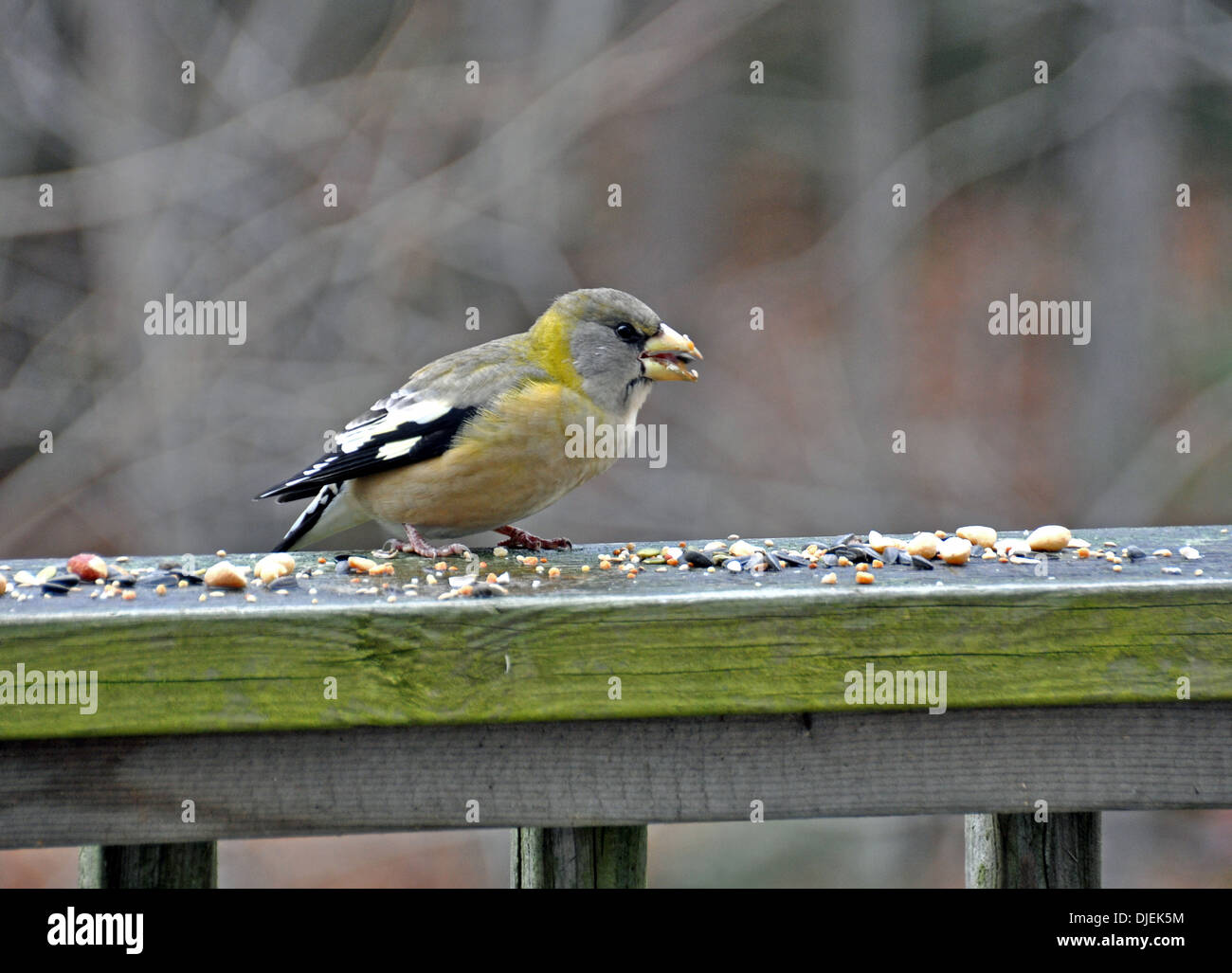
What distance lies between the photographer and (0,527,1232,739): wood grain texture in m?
2.28

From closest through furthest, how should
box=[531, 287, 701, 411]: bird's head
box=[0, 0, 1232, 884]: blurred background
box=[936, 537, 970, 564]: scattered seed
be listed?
box=[936, 537, 970, 564]: scattered seed, box=[531, 287, 701, 411]: bird's head, box=[0, 0, 1232, 884]: blurred background

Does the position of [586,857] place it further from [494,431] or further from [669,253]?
[669,253]

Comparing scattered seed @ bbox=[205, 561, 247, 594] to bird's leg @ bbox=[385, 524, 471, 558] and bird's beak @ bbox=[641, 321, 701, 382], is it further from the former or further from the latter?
bird's beak @ bbox=[641, 321, 701, 382]

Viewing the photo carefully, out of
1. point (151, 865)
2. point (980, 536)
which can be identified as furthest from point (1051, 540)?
point (151, 865)

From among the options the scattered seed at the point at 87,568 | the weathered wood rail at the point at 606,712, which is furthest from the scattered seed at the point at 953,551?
the scattered seed at the point at 87,568

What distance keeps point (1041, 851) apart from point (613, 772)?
99 centimetres

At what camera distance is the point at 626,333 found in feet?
15.4

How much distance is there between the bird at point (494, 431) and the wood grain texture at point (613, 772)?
1.73m

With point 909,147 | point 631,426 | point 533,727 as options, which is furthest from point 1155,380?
point 533,727

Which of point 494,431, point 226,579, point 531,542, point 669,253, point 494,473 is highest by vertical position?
point 669,253

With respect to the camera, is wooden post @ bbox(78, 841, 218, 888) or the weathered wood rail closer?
the weathered wood rail

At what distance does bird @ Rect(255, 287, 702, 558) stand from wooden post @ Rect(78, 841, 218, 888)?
5.17 feet

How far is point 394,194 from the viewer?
8469mm

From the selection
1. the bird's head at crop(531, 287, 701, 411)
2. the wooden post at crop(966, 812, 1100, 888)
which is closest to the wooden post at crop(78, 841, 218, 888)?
the wooden post at crop(966, 812, 1100, 888)
